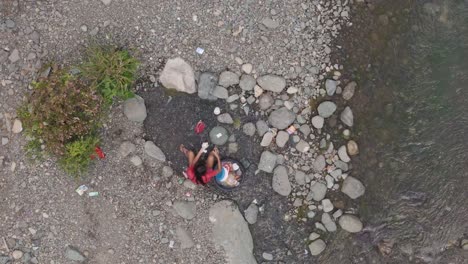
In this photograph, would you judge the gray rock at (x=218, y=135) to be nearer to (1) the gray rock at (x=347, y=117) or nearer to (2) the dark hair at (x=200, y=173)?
(2) the dark hair at (x=200, y=173)

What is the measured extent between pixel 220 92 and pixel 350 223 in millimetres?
2323

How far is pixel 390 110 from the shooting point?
5.54m

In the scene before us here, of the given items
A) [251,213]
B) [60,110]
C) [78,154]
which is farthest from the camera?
[251,213]

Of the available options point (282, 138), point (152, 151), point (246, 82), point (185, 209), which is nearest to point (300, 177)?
point (282, 138)

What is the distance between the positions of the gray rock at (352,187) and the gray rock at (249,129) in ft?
4.33

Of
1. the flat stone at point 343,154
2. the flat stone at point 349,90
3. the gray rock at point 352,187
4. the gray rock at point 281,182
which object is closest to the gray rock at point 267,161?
the gray rock at point 281,182

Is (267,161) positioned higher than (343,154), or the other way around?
(343,154)

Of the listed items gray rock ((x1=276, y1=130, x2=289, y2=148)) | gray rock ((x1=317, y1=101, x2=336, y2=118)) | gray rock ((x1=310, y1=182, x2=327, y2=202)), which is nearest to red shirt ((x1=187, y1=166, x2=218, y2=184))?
gray rock ((x1=276, y1=130, x2=289, y2=148))

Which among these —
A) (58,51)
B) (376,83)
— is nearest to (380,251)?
(376,83)

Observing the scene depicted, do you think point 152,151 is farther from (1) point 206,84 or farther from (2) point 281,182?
(2) point 281,182

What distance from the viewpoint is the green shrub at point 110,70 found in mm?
5145

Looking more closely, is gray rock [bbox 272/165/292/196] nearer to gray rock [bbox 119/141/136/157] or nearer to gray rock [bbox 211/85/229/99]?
gray rock [bbox 211/85/229/99]

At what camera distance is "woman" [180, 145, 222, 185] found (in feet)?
17.2

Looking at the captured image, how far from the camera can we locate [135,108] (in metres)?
5.39
